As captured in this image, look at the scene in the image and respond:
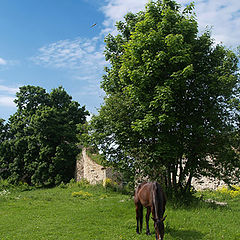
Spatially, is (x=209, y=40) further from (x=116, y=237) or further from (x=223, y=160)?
(x=116, y=237)

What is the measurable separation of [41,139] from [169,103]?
19.5m

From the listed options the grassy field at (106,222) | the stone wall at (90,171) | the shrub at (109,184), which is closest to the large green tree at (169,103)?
the grassy field at (106,222)

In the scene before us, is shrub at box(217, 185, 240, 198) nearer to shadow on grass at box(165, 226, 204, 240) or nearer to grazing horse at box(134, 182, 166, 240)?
shadow on grass at box(165, 226, 204, 240)

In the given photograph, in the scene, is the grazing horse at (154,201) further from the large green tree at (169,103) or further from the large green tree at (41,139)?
the large green tree at (41,139)

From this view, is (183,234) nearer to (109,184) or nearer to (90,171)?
(109,184)

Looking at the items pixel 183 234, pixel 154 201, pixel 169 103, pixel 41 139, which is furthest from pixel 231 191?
pixel 41 139

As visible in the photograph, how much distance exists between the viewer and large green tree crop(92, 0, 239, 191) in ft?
42.0

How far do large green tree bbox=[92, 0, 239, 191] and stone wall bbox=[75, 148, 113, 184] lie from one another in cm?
820

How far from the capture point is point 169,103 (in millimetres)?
12289

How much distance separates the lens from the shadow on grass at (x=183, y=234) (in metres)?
8.58

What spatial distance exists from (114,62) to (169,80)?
5115mm

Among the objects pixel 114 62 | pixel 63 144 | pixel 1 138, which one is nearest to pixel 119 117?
pixel 114 62

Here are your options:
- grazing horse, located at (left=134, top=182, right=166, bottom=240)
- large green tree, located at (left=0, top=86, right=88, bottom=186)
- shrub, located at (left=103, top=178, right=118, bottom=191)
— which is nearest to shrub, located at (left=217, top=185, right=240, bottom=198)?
shrub, located at (left=103, top=178, right=118, bottom=191)

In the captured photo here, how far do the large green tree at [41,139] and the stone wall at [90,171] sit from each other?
126 centimetres
